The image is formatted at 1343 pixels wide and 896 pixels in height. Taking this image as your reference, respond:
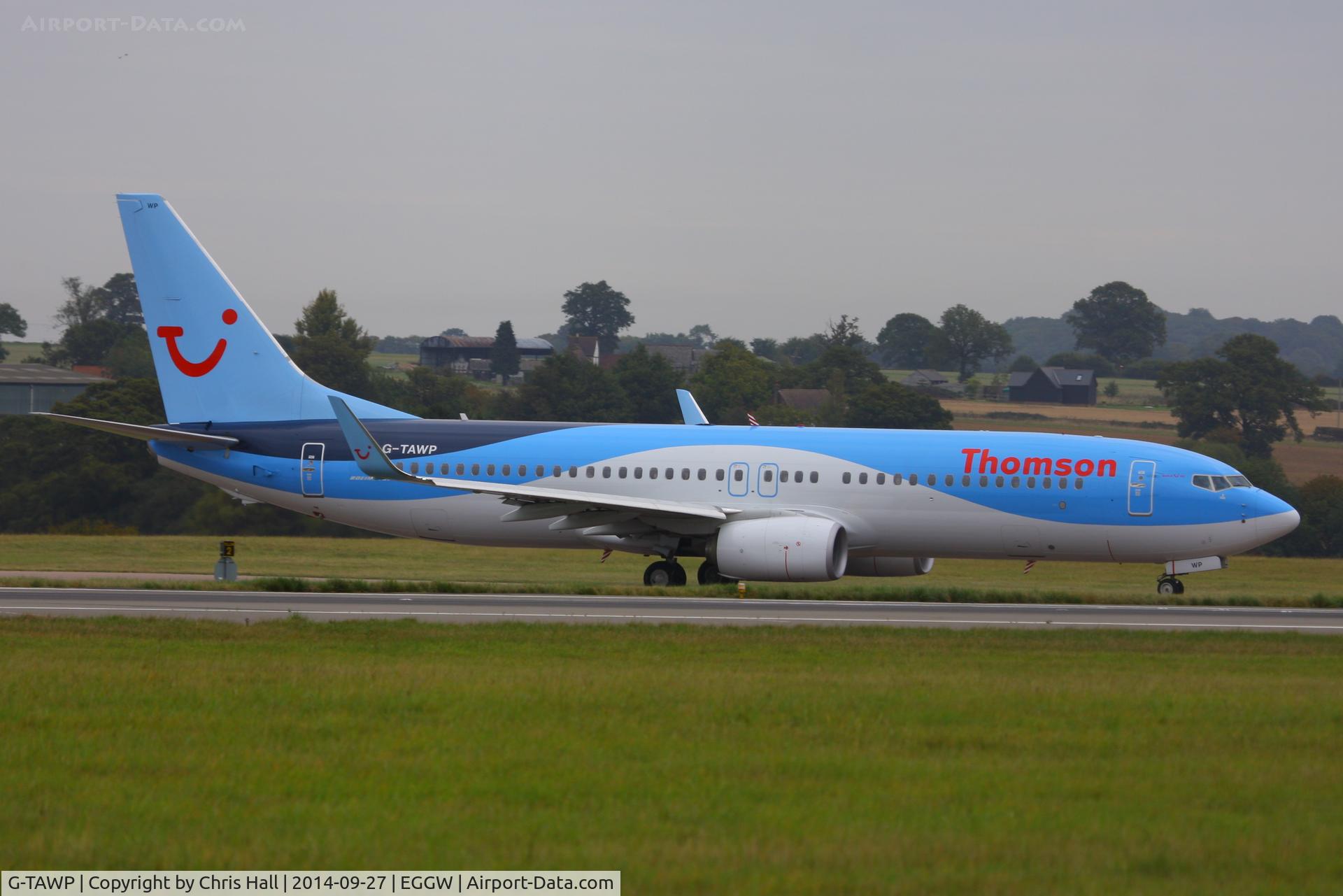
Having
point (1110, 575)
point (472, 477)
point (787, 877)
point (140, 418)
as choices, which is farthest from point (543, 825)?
point (140, 418)

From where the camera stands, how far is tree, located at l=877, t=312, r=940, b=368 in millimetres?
178375

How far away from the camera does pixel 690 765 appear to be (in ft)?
35.1

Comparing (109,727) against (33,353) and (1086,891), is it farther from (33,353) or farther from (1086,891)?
(33,353)

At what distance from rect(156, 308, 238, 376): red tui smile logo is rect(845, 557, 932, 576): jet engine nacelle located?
559 inches

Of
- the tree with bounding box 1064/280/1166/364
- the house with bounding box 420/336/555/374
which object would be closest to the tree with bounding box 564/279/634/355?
the house with bounding box 420/336/555/374

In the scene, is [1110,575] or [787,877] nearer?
[787,877]

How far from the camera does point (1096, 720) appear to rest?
1273 centimetres

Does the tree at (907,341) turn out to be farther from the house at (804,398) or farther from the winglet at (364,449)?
the winglet at (364,449)

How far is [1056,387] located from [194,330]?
102 metres

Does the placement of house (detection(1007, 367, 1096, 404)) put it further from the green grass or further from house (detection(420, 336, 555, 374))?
the green grass

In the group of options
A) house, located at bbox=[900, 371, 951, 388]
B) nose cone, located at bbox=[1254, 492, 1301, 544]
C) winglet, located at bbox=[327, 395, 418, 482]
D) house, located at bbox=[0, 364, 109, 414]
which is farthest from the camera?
house, located at bbox=[900, 371, 951, 388]

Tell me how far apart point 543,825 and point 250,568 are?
3145 centimetres

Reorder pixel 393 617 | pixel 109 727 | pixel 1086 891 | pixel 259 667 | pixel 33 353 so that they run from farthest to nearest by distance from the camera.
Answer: pixel 33 353 < pixel 393 617 < pixel 259 667 < pixel 109 727 < pixel 1086 891

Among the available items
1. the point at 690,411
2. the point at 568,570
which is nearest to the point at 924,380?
the point at 568,570
